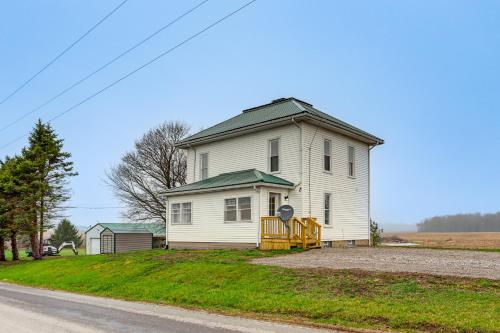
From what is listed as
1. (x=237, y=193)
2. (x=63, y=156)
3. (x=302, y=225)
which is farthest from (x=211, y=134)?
(x=63, y=156)

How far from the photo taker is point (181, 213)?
86.5 feet

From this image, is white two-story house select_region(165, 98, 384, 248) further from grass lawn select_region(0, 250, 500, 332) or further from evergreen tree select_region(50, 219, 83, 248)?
evergreen tree select_region(50, 219, 83, 248)

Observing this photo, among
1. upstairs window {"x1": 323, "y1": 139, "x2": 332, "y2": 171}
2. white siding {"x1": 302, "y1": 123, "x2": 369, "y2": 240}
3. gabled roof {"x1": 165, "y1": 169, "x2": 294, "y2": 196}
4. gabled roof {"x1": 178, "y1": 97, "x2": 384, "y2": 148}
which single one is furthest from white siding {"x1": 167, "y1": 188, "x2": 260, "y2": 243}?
upstairs window {"x1": 323, "y1": 139, "x2": 332, "y2": 171}

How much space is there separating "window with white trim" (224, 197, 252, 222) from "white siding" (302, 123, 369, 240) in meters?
2.80

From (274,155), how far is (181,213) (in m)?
6.65

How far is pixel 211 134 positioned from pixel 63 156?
14127mm

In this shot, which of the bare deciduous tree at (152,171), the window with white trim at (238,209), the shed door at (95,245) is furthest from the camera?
the shed door at (95,245)

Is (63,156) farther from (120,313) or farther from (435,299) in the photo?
(435,299)

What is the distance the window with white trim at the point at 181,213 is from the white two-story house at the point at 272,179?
0.06 meters

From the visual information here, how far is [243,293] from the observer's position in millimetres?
12336

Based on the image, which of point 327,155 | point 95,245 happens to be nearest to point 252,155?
point 327,155

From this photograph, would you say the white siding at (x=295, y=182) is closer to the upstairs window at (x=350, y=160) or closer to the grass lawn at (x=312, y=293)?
the upstairs window at (x=350, y=160)

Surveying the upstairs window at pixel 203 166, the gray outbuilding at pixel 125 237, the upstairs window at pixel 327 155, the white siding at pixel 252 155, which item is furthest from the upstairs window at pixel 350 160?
the gray outbuilding at pixel 125 237

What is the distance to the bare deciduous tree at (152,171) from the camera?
146 feet
